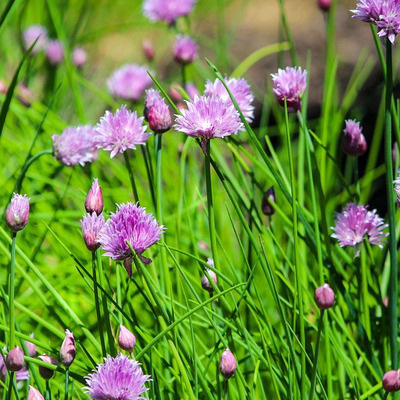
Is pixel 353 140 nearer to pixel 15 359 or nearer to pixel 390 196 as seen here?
pixel 390 196

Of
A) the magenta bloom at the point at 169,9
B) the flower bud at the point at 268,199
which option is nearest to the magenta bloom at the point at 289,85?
the flower bud at the point at 268,199

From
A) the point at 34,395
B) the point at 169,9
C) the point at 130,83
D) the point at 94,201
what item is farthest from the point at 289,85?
the point at 130,83

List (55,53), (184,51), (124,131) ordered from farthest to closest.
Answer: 1. (55,53)
2. (184,51)
3. (124,131)

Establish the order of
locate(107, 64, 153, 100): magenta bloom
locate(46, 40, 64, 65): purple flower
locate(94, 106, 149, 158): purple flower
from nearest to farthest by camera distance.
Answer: locate(94, 106, 149, 158): purple flower
locate(107, 64, 153, 100): magenta bloom
locate(46, 40, 64, 65): purple flower

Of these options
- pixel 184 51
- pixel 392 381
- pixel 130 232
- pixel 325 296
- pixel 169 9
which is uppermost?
pixel 169 9

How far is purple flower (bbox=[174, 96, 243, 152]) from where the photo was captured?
83 centimetres

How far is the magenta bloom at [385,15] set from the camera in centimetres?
80

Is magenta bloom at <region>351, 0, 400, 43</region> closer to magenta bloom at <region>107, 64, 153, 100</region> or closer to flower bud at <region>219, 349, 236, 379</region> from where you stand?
flower bud at <region>219, 349, 236, 379</region>

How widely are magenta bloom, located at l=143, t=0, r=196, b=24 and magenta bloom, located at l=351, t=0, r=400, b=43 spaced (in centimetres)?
83

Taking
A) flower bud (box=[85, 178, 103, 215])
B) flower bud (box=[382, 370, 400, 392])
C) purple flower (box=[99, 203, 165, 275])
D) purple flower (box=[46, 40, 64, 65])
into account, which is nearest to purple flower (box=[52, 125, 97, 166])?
flower bud (box=[85, 178, 103, 215])

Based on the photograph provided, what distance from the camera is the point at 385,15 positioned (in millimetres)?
804

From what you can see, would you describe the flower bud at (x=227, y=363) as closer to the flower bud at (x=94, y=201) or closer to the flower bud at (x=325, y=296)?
the flower bud at (x=325, y=296)

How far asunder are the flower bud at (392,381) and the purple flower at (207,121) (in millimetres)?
350

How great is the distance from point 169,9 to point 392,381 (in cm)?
109
